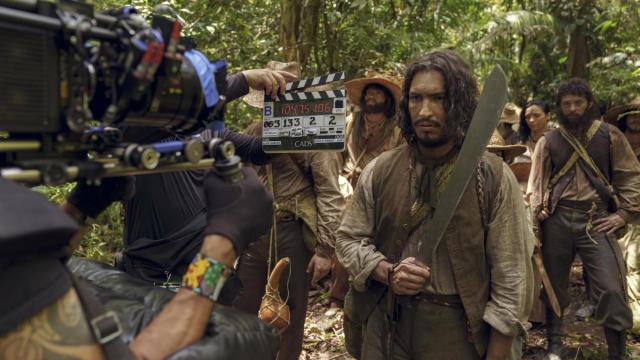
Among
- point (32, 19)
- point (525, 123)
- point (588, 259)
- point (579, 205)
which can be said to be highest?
point (32, 19)

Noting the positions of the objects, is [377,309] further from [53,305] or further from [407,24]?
[407,24]

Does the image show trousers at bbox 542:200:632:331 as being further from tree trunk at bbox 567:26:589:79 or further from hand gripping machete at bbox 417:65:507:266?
tree trunk at bbox 567:26:589:79

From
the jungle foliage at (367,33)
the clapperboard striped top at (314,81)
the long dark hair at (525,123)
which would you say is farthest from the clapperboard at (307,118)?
the long dark hair at (525,123)

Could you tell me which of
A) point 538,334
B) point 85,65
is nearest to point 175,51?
point 85,65

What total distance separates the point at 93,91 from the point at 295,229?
3024 millimetres

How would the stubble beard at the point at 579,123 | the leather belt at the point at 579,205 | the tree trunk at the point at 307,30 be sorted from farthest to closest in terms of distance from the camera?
1. the tree trunk at the point at 307,30
2. the stubble beard at the point at 579,123
3. the leather belt at the point at 579,205

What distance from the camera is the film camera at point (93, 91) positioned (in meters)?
1.38

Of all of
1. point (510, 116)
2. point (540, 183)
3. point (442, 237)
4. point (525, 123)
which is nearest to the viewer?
point (442, 237)

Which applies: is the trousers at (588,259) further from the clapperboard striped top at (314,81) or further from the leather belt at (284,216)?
the clapperboard striped top at (314,81)

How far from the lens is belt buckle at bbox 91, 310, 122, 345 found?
1389mm

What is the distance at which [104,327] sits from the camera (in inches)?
55.2

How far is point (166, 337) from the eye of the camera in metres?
1.56

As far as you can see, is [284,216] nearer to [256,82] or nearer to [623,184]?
[256,82]

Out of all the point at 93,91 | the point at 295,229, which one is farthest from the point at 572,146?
the point at 93,91
